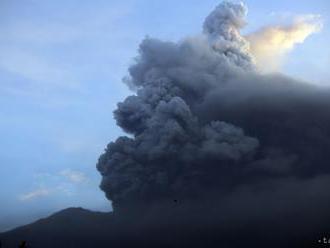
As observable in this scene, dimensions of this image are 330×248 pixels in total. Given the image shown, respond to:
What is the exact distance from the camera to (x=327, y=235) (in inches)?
6688

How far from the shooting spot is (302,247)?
164625 millimetres

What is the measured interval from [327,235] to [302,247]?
1108 cm
